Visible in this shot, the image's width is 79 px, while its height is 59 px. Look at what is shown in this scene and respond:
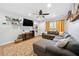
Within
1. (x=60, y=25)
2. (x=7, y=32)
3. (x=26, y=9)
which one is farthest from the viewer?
(x=26, y=9)

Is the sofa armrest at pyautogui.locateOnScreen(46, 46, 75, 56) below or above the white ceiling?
below

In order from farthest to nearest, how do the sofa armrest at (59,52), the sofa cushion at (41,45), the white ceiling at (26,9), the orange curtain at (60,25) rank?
1. the white ceiling at (26,9)
2. the orange curtain at (60,25)
3. the sofa cushion at (41,45)
4. the sofa armrest at (59,52)

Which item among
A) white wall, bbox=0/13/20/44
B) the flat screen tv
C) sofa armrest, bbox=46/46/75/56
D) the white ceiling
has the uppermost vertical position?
the white ceiling

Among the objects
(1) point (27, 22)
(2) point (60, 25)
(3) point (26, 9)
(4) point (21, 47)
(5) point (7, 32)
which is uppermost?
(3) point (26, 9)

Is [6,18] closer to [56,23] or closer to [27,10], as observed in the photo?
[27,10]

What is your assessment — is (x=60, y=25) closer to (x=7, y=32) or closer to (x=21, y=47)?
(x=21, y=47)

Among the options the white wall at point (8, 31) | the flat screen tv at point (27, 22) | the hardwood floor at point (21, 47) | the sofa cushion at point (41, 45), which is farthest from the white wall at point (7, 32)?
the sofa cushion at point (41, 45)

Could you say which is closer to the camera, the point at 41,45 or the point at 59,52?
the point at 59,52

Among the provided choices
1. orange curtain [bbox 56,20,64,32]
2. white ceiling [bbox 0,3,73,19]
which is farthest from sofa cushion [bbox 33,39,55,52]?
white ceiling [bbox 0,3,73,19]

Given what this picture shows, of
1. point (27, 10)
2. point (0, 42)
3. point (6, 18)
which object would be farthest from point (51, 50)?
point (27, 10)

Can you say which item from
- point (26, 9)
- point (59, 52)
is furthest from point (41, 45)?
point (26, 9)

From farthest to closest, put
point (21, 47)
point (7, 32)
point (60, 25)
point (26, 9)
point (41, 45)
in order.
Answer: point (26, 9) < point (21, 47) < point (7, 32) < point (60, 25) < point (41, 45)

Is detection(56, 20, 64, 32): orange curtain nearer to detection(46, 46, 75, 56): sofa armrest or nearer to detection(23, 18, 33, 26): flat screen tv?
detection(23, 18, 33, 26): flat screen tv

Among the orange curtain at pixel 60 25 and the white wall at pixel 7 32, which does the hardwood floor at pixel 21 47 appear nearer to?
the white wall at pixel 7 32
